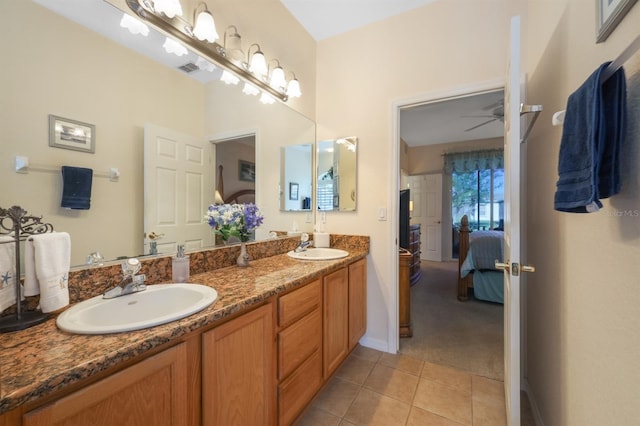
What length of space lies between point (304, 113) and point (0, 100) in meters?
1.82

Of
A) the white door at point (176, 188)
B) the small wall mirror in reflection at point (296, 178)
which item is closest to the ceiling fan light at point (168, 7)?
the white door at point (176, 188)

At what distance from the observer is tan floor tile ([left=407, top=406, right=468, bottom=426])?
55.7 inches

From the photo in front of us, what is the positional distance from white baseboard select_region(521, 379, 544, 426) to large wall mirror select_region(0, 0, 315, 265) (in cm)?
211

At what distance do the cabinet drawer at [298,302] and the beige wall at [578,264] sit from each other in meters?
1.09

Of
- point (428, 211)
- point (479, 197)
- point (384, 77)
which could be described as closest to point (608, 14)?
point (384, 77)

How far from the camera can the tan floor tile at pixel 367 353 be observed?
6.72 ft

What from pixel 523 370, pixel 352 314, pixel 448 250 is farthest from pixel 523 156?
pixel 448 250

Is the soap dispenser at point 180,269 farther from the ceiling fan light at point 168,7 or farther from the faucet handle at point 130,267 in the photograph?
the ceiling fan light at point 168,7

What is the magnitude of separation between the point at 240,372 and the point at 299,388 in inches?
19.5

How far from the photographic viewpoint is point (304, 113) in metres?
2.32

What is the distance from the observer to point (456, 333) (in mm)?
2434

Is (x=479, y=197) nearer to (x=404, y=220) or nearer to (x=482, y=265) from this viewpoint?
(x=482, y=265)

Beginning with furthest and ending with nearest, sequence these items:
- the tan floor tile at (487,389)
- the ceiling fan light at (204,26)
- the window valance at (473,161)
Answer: the window valance at (473,161) → the tan floor tile at (487,389) → the ceiling fan light at (204,26)

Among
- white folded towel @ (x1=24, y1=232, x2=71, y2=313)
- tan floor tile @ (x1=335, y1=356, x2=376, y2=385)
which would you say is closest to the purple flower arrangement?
white folded towel @ (x1=24, y1=232, x2=71, y2=313)
